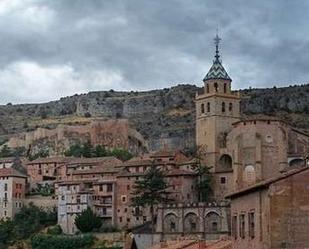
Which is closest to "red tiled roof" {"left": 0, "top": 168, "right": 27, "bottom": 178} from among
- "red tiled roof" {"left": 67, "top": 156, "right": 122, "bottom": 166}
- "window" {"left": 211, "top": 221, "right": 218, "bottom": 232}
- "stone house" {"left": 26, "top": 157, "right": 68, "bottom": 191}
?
"stone house" {"left": 26, "top": 157, "right": 68, "bottom": 191}

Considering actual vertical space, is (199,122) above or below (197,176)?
above

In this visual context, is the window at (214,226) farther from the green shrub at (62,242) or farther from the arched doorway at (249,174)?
the green shrub at (62,242)

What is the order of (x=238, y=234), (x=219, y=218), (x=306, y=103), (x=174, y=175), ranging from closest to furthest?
(x=238, y=234) → (x=219, y=218) → (x=174, y=175) → (x=306, y=103)

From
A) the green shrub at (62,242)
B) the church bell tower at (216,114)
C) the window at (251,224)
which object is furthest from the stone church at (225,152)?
the window at (251,224)

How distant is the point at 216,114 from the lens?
98812mm

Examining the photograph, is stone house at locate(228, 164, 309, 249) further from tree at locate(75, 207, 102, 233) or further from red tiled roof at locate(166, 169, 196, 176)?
red tiled roof at locate(166, 169, 196, 176)

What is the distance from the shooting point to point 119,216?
315 ft

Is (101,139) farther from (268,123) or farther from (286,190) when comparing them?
(286,190)

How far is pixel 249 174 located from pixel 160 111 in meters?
90.8

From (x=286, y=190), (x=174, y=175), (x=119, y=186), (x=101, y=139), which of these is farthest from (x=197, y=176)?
(x=286, y=190)

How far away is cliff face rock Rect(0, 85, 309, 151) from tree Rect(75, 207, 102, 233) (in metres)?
46.0

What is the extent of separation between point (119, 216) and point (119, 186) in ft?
12.8

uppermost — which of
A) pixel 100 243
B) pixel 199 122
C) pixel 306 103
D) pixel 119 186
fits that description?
pixel 306 103

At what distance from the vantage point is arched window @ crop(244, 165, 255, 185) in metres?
88.9
